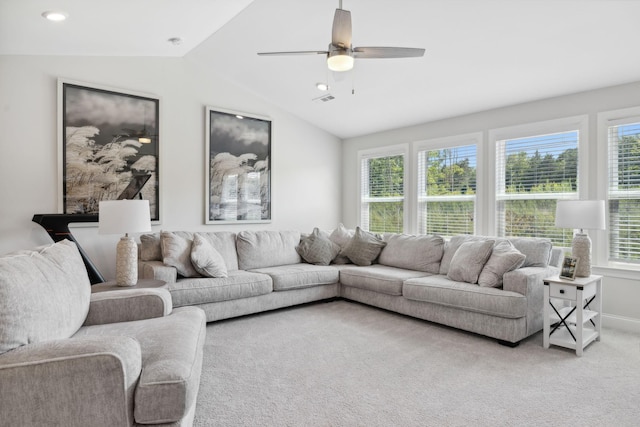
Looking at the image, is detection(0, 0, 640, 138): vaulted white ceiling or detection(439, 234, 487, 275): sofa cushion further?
detection(439, 234, 487, 275): sofa cushion

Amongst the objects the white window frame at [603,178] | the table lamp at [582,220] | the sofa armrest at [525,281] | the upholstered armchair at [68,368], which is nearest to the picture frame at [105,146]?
the upholstered armchair at [68,368]

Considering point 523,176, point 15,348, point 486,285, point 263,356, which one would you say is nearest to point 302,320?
point 263,356

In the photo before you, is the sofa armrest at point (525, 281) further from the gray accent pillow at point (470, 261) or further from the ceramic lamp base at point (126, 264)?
the ceramic lamp base at point (126, 264)

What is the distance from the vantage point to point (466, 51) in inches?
145

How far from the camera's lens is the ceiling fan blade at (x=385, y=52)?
9.00 feet

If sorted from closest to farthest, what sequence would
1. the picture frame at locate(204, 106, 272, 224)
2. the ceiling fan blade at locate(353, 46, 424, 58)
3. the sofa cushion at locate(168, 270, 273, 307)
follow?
1. the ceiling fan blade at locate(353, 46, 424, 58)
2. the sofa cushion at locate(168, 270, 273, 307)
3. the picture frame at locate(204, 106, 272, 224)

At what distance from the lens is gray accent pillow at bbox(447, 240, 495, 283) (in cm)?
363

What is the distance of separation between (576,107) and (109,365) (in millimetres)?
4643

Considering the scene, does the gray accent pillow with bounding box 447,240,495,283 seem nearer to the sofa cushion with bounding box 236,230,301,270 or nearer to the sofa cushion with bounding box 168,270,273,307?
the sofa cushion with bounding box 168,270,273,307

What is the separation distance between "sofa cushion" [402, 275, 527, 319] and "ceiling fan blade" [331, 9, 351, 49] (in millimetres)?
2305

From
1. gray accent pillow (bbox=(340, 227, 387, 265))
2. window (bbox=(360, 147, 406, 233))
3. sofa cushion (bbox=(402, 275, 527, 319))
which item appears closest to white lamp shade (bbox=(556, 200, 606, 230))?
sofa cushion (bbox=(402, 275, 527, 319))

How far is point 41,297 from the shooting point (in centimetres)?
164

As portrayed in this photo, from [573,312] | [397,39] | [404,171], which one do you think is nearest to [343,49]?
[397,39]

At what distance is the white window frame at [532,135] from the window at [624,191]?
22 cm
